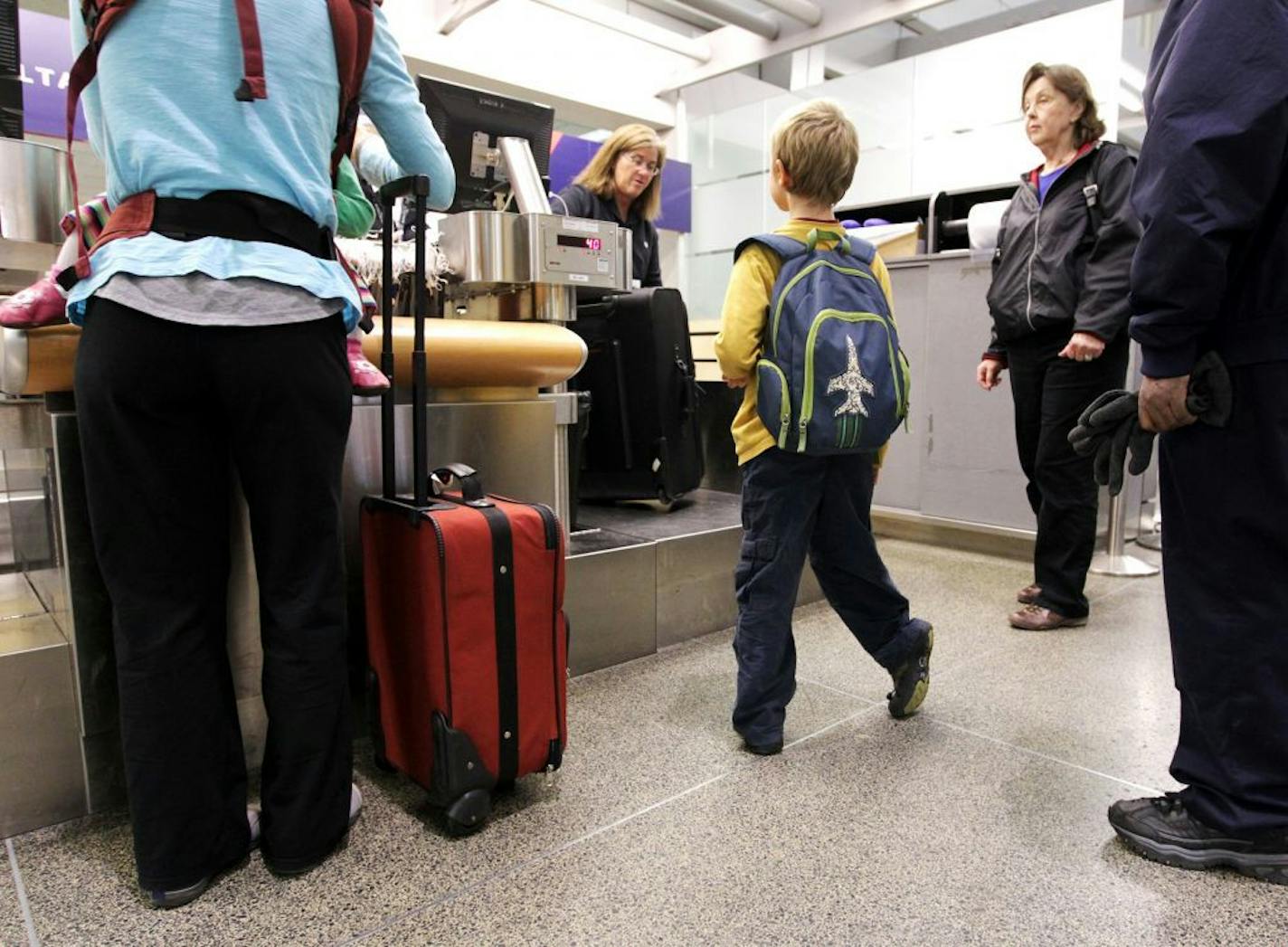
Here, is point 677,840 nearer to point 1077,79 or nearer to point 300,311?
point 300,311

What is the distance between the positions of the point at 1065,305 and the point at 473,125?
1.56m

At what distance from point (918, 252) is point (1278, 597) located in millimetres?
3040

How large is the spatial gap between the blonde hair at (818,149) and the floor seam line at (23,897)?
5.08 feet

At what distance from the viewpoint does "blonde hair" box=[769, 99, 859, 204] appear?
1.51 meters

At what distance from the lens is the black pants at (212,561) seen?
105cm

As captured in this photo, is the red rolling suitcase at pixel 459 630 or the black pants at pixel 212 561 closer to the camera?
the black pants at pixel 212 561

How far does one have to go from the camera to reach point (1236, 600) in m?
1.17

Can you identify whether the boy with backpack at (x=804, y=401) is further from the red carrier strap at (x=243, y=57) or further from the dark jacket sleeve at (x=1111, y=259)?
the dark jacket sleeve at (x=1111, y=259)

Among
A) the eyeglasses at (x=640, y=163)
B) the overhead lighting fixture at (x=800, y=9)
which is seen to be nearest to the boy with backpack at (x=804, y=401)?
the eyeglasses at (x=640, y=163)

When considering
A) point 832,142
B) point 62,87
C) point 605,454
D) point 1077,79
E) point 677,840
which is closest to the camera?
point 677,840

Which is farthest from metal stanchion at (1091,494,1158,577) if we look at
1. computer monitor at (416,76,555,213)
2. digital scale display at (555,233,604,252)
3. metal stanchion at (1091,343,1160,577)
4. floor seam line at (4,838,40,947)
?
floor seam line at (4,838,40,947)

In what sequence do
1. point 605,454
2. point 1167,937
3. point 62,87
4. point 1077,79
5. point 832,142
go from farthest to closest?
point 62,87
point 605,454
point 1077,79
point 832,142
point 1167,937

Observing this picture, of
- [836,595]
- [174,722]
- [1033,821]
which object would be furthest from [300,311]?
[1033,821]

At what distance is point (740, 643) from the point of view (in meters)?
1.60
